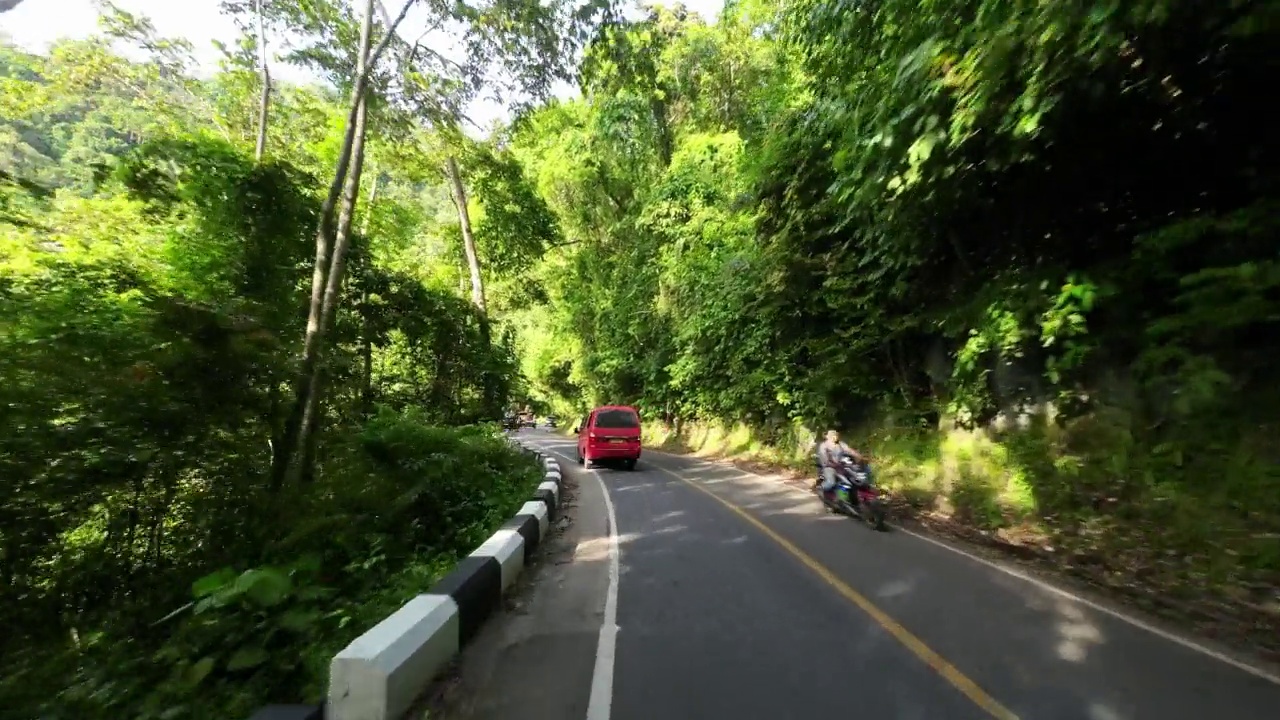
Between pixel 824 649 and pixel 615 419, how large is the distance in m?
14.9

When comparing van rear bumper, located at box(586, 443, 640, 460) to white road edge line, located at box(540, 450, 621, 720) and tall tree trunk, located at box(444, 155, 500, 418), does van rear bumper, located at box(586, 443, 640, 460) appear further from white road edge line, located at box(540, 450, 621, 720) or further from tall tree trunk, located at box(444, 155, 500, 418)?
white road edge line, located at box(540, 450, 621, 720)

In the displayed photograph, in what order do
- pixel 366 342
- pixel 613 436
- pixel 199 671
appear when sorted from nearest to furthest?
pixel 199 671 → pixel 366 342 → pixel 613 436

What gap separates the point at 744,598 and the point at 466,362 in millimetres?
11673

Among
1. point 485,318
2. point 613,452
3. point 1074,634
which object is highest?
point 485,318

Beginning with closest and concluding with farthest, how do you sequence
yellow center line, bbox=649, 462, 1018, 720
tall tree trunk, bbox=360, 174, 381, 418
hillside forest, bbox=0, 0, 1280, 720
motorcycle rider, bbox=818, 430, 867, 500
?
yellow center line, bbox=649, 462, 1018, 720
hillside forest, bbox=0, 0, 1280, 720
motorcycle rider, bbox=818, 430, 867, 500
tall tree trunk, bbox=360, 174, 381, 418

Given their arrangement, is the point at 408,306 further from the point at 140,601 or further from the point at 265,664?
the point at 265,664

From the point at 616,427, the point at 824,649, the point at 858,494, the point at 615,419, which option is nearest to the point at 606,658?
the point at 824,649

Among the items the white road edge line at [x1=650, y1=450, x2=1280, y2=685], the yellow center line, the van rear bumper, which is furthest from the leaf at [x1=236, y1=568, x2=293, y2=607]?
the van rear bumper

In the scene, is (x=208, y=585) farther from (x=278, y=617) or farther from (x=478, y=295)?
(x=478, y=295)

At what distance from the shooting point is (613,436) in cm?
1905

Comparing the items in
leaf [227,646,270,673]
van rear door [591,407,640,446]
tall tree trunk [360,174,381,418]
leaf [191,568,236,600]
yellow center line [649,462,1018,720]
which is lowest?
leaf [227,646,270,673]

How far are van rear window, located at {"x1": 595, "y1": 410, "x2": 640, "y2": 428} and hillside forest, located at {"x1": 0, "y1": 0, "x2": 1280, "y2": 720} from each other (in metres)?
3.81

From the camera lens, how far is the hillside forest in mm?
5410

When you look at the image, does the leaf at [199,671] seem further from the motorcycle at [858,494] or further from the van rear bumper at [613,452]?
the van rear bumper at [613,452]
